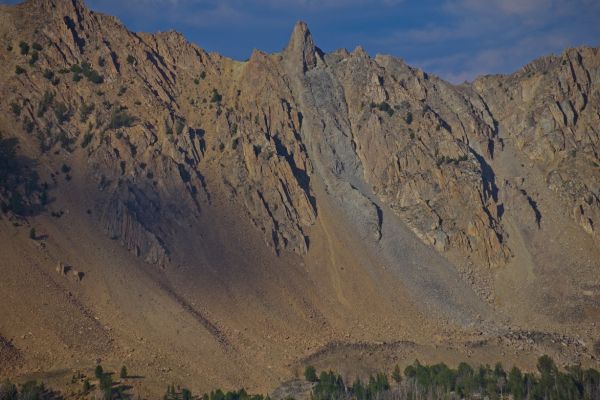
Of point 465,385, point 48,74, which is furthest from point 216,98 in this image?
point 465,385

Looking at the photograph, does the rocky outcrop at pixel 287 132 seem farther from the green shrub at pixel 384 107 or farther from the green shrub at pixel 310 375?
the green shrub at pixel 310 375

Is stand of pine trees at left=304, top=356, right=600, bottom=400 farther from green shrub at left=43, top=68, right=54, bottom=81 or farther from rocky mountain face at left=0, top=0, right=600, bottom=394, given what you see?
green shrub at left=43, top=68, right=54, bottom=81

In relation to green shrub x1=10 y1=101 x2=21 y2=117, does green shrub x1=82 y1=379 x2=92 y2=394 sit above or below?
below

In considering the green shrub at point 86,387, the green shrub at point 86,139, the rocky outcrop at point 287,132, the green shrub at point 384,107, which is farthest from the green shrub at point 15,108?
the green shrub at point 384,107

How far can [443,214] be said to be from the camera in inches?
4557

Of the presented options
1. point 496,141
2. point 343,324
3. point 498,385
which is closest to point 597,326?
point 498,385

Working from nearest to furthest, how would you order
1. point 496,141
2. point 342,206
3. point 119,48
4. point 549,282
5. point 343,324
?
point 343,324 < point 549,282 < point 342,206 < point 119,48 < point 496,141

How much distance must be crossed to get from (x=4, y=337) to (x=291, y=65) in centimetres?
6945

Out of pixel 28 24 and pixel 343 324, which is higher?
pixel 28 24

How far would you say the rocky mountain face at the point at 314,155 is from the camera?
104 metres

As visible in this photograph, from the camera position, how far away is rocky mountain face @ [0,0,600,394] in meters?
104

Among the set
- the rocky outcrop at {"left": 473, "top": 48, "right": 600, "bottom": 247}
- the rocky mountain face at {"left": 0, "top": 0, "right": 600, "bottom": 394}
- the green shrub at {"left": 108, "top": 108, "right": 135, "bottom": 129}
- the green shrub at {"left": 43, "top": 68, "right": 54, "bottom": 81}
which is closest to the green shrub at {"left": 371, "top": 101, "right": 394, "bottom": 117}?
the rocky mountain face at {"left": 0, "top": 0, "right": 600, "bottom": 394}

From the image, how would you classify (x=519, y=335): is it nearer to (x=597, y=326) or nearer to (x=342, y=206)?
(x=597, y=326)

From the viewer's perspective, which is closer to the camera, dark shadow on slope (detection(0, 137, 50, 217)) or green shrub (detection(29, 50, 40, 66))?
dark shadow on slope (detection(0, 137, 50, 217))
